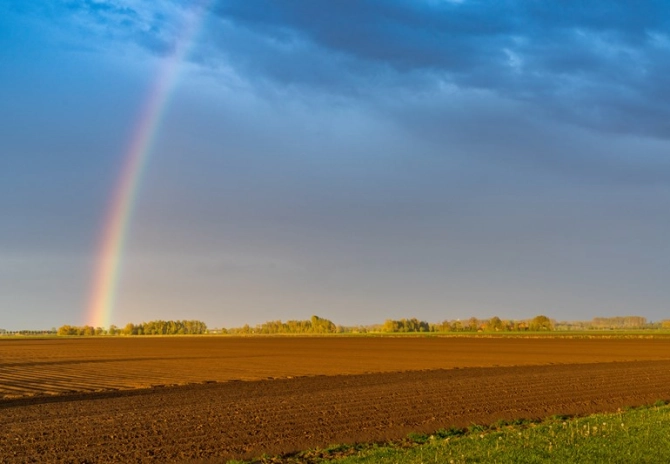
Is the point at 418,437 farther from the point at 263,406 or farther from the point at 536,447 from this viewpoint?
the point at 263,406

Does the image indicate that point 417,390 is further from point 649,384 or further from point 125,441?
point 125,441

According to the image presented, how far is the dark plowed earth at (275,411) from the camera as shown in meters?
18.6

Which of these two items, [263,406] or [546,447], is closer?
[546,447]

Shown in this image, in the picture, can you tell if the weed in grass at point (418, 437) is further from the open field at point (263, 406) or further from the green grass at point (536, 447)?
the open field at point (263, 406)

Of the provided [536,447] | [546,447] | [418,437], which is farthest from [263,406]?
[546,447]

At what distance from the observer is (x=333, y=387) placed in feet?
117

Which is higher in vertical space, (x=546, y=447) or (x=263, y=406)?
(x=546, y=447)

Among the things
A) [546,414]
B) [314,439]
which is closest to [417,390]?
[546,414]

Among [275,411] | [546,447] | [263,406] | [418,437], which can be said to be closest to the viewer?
[546,447]

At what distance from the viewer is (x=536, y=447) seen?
51.4ft

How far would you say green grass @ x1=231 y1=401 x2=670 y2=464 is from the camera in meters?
14.4

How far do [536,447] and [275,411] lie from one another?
39.9 ft

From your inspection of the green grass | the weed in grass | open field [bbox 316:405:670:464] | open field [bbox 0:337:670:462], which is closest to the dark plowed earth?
open field [bbox 0:337:670:462]

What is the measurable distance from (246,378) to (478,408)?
20.3 m
